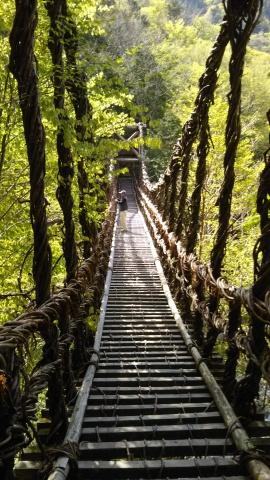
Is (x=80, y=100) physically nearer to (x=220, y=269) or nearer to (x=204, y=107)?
(x=204, y=107)

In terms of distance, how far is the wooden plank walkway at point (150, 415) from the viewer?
2369mm

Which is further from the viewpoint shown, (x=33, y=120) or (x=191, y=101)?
(x=191, y=101)

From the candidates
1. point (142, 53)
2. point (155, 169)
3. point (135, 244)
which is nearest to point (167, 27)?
point (142, 53)

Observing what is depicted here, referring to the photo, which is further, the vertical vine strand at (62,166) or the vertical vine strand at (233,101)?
the vertical vine strand at (62,166)

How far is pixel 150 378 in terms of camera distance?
12.0ft

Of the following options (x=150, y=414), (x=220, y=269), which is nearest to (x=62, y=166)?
(x=220, y=269)

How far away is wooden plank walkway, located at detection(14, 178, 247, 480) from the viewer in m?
2.37

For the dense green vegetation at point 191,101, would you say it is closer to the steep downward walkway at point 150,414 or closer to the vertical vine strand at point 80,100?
the vertical vine strand at point 80,100

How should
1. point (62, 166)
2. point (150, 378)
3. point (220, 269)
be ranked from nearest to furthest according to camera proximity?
point (150, 378) → point (220, 269) → point (62, 166)

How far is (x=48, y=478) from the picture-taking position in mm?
2119

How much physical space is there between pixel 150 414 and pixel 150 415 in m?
0.09

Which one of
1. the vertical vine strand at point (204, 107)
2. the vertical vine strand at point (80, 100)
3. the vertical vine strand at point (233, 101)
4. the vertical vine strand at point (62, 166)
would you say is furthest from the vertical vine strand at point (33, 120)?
the vertical vine strand at point (204, 107)

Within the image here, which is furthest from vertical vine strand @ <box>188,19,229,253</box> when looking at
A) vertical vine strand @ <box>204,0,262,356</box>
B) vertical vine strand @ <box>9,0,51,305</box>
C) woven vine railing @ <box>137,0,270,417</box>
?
vertical vine strand @ <box>9,0,51,305</box>

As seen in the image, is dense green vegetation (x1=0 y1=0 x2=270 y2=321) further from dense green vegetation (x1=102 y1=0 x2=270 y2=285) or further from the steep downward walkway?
the steep downward walkway
